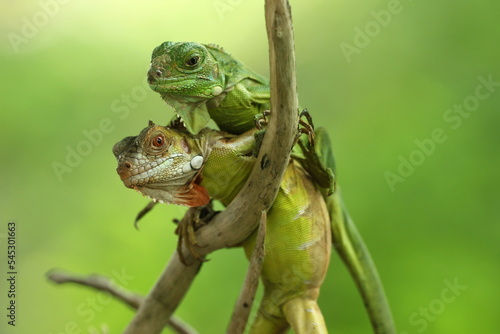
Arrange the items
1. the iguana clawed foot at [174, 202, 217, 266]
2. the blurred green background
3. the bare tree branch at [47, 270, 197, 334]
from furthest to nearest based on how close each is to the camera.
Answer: the blurred green background, the bare tree branch at [47, 270, 197, 334], the iguana clawed foot at [174, 202, 217, 266]

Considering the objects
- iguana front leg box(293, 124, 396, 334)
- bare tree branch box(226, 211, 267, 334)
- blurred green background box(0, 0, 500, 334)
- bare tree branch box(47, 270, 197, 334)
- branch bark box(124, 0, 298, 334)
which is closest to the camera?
branch bark box(124, 0, 298, 334)

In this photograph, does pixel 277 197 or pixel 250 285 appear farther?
pixel 277 197

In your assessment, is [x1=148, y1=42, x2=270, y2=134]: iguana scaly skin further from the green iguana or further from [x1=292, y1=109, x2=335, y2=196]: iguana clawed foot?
[x1=292, y1=109, x2=335, y2=196]: iguana clawed foot

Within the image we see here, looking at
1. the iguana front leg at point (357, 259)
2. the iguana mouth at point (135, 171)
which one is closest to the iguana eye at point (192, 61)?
the iguana mouth at point (135, 171)

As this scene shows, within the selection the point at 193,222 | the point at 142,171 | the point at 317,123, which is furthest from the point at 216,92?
the point at 317,123

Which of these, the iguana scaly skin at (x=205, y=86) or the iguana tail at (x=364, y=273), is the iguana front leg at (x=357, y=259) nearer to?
the iguana tail at (x=364, y=273)

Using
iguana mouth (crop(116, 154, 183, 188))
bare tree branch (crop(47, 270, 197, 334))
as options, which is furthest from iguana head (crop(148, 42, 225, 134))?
bare tree branch (crop(47, 270, 197, 334))

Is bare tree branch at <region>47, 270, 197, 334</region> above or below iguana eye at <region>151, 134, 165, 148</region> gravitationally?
below

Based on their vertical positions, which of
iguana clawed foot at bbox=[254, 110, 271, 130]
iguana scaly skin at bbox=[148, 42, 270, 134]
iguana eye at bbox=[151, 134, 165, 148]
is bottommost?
iguana eye at bbox=[151, 134, 165, 148]

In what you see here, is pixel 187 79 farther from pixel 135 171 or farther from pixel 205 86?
pixel 135 171
